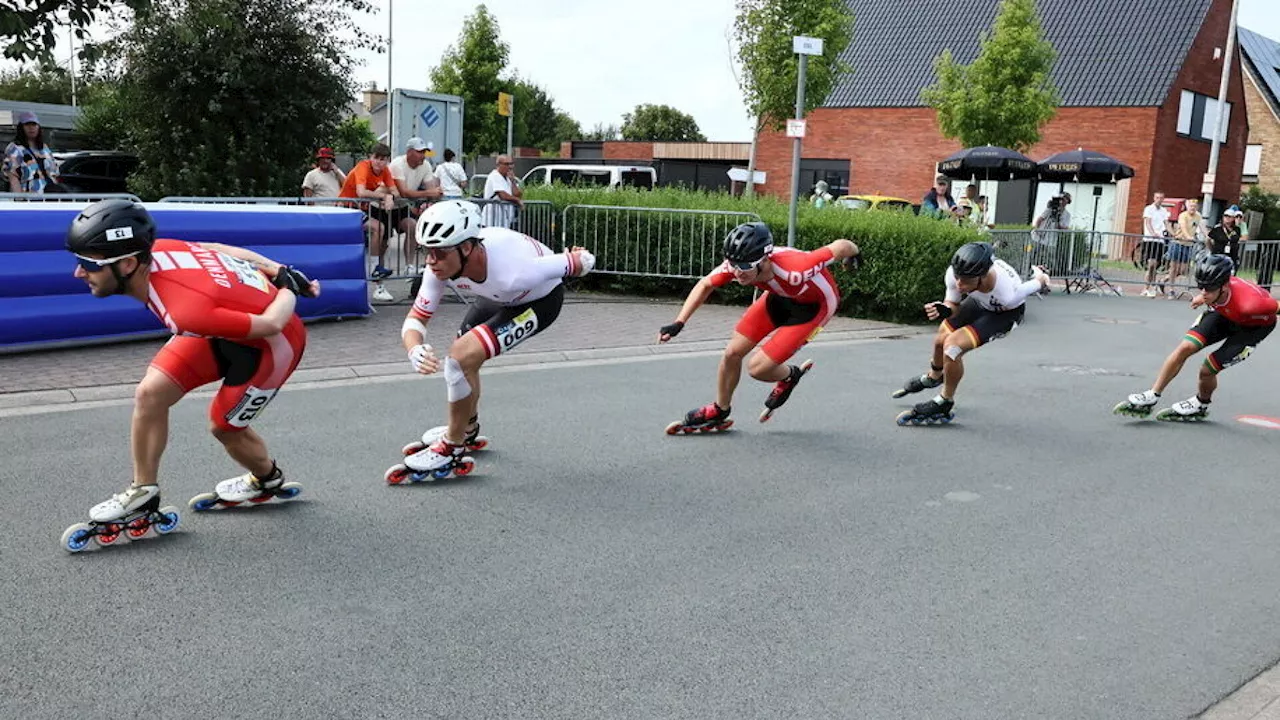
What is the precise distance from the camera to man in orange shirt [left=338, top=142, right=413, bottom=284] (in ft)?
44.9

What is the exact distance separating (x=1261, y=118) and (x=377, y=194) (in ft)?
146

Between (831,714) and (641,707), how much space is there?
2.08 ft

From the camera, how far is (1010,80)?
2991 centimetres

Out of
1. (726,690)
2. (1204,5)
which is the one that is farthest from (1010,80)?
Result: (726,690)

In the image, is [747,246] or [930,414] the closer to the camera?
[747,246]

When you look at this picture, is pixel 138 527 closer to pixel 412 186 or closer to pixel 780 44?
pixel 412 186

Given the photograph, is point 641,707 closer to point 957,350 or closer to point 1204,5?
point 957,350

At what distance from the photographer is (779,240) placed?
15641mm

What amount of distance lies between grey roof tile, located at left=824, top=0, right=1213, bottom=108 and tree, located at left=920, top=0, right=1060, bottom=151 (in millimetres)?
6452

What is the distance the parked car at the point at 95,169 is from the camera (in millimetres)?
22250

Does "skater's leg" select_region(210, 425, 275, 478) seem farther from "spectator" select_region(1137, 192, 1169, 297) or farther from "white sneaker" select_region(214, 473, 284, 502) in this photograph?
"spectator" select_region(1137, 192, 1169, 297)

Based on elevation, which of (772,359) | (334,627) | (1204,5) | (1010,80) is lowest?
(334,627)

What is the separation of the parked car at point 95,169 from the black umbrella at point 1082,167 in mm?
19875

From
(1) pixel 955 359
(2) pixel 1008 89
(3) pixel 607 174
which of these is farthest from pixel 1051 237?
(1) pixel 955 359
